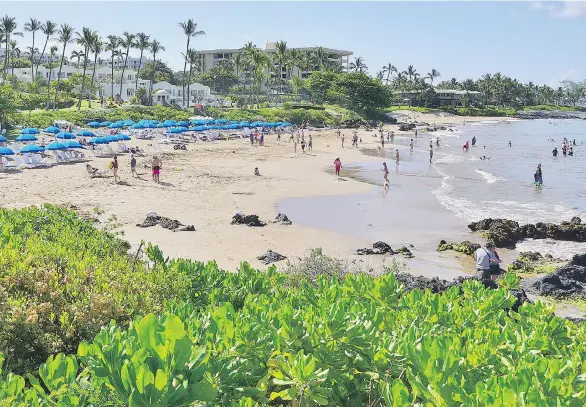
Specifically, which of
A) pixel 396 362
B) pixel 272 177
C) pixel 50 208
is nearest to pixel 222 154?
pixel 272 177

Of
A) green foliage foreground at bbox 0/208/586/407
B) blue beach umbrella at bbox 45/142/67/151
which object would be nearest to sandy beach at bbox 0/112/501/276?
blue beach umbrella at bbox 45/142/67/151

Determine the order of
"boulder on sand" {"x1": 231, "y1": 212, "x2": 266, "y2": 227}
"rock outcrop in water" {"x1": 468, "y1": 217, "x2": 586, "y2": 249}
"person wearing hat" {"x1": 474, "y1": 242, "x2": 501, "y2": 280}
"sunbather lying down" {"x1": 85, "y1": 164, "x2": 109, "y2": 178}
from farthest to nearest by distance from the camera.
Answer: "sunbather lying down" {"x1": 85, "y1": 164, "x2": 109, "y2": 178} → "boulder on sand" {"x1": 231, "y1": 212, "x2": 266, "y2": 227} → "rock outcrop in water" {"x1": 468, "y1": 217, "x2": 586, "y2": 249} → "person wearing hat" {"x1": 474, "y1": 242, "x2": 501, "y2": 280}

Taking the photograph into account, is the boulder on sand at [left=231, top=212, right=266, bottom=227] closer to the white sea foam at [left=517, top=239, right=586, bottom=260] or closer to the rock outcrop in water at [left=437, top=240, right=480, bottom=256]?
the rock outcrop in water at [left=437, top=240, right=480, bottom=256]

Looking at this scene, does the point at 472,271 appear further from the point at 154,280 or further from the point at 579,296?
the point at 154,280

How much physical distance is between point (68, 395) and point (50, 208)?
298 inches

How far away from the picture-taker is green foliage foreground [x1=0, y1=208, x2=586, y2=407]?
2770mm

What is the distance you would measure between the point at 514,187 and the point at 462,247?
15883 mm

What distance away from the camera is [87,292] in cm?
514

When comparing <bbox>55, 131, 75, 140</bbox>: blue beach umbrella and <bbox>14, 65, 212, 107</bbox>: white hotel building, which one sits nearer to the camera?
<bbox>55, 131, 75, 140</bbox>: blue beach umbrella

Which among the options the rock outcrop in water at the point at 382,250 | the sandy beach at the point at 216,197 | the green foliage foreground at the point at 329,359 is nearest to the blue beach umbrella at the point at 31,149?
the sandy beach at the point at 216,197

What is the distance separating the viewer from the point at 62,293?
513cm

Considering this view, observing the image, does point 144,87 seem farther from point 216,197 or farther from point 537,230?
point 537,230

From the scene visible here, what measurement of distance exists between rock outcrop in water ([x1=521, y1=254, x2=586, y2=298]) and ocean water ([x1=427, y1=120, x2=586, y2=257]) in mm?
3834

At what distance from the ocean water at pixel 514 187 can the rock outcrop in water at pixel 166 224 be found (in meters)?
11.3
